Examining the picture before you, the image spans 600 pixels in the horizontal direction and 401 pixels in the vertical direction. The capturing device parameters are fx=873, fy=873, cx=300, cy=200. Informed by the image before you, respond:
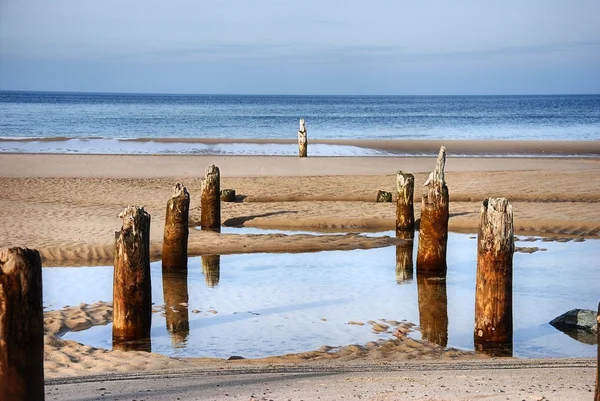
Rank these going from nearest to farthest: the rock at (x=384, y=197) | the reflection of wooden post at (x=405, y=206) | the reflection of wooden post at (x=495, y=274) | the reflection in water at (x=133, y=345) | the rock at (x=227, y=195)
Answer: the reflection in water at (x=133, y=345), the reflection of wooden post at (x=495, y=274), the reflection of wooden post at (x=405, y=206), the rock at (x=227, y=195), the rock at (x=384, y=197)

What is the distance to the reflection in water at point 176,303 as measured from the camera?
33.9 ft

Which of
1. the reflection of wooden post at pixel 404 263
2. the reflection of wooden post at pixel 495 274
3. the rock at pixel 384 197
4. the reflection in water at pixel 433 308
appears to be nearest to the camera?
the reflection of wooden post at pixel 495 274

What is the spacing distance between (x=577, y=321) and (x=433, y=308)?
6.61ft

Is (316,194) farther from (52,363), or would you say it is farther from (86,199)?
(52,363)

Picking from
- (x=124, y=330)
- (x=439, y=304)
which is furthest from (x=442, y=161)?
(x=124, y=330)

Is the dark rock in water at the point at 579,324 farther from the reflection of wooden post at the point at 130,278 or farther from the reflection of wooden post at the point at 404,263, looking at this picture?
the reflection of wooden post at the point at 130,278

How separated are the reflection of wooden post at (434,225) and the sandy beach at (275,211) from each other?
3.24 m

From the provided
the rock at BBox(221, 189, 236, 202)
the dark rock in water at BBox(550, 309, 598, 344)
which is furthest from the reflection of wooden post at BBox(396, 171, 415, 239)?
the dark rock in water at BBox(550, 309, 598, 344)

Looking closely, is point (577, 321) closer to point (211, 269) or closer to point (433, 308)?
point (433, 308)

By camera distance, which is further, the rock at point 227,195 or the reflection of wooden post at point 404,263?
the rock at point 227,195

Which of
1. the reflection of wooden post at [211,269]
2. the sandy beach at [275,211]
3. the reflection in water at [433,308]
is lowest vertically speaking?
the reflection in water at [433,308]

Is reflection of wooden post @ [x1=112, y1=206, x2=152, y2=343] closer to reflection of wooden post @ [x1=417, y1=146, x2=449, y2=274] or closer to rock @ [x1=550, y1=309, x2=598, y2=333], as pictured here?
rock @ [x1=550, y1=309, x2=598, y2=333]

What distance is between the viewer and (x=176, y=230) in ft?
46.0

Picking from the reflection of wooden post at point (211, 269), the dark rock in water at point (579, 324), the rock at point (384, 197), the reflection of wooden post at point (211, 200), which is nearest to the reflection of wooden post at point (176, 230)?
the reflection of wooden post at point (211, 269)
